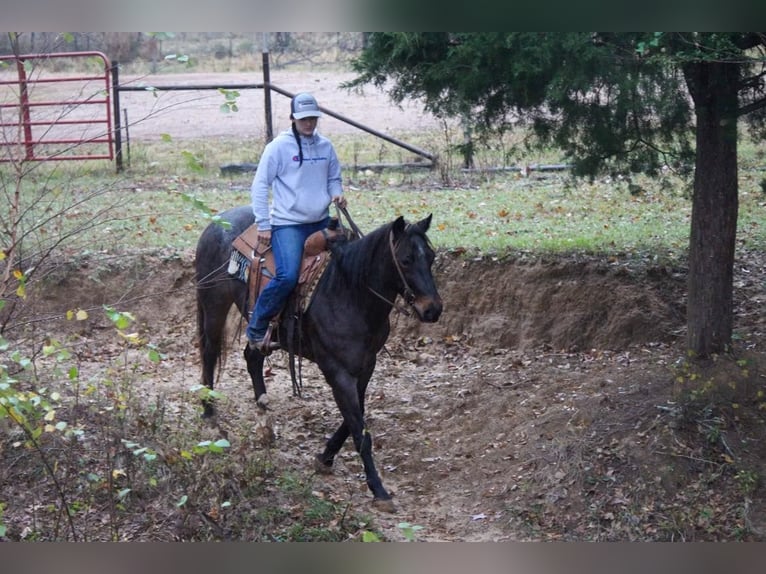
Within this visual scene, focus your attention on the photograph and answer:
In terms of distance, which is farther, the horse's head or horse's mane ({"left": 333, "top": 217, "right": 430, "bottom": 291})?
horse's mane ({"left": 333, "top": 217, "right": 430, "bottom": 291})

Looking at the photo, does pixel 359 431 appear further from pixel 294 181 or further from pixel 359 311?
pixel 294 181

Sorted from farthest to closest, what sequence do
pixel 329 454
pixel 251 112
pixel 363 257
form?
1. pixel 251 112
2. pixel 329 454
3. pixel 363 257

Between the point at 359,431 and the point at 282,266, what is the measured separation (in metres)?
1.53

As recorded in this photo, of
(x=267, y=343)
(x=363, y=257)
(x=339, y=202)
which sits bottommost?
(x=267, y=343)

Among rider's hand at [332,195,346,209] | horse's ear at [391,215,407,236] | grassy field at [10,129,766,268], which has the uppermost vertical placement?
rider's hand at [332,195,346,209]

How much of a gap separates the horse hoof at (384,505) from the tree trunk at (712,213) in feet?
10.2

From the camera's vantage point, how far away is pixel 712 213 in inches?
313

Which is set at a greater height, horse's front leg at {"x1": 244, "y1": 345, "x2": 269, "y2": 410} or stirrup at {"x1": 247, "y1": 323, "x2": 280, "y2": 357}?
stirrup at {"x1": 247, "y1": 323, "x2": 280, "y2": 357}

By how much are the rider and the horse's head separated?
2.83ft

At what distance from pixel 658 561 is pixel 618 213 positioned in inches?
335

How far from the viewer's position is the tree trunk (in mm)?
7676

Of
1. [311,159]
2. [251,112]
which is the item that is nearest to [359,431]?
[311,159]

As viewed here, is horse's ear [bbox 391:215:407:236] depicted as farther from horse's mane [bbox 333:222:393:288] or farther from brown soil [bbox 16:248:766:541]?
brown soil [bbox 16:248:766:541]

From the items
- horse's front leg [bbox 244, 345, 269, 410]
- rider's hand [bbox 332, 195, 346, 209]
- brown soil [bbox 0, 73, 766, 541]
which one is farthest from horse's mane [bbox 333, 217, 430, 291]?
horse's front leg [bbox 244, 345, 269, 410]
